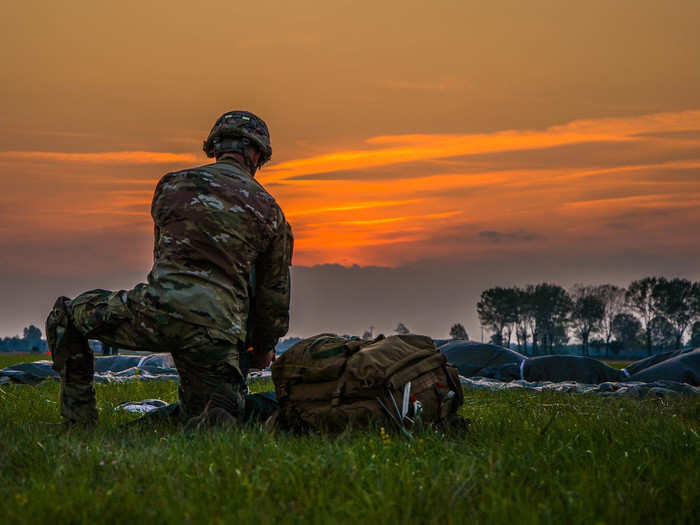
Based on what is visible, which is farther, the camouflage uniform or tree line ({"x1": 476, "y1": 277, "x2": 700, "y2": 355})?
tree line ({"x1": 476, "y1": 277, "x2": 700, "y2": 355})

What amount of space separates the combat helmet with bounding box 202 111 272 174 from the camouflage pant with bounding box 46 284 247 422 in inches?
63.6

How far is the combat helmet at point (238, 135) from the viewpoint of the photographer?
686cm

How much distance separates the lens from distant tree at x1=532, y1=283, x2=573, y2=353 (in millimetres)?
133375

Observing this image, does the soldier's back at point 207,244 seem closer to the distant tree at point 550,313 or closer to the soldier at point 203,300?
the soldier at point 203,300

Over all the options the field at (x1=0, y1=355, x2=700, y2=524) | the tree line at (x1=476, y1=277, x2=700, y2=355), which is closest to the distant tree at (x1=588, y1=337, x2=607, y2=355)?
the tree line at (x1=476, y1=277, x2=700, y2=355)

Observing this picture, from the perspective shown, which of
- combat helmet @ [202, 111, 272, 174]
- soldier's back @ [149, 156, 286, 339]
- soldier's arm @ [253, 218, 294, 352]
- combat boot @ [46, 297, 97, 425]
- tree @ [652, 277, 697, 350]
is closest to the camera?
soldier's back @ [149, 156, 286, 339]

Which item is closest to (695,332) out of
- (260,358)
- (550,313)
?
(550,313)

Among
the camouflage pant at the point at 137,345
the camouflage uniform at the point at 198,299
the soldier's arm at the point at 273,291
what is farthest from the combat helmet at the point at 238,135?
the camouflage pant at the point at 137,345

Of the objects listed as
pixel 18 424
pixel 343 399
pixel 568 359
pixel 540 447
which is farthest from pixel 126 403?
pixel 568 359

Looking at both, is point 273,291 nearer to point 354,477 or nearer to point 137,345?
point 137,345

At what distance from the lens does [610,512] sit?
350cm

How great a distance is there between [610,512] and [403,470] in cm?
118

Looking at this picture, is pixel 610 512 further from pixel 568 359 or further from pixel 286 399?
pixel 568 359

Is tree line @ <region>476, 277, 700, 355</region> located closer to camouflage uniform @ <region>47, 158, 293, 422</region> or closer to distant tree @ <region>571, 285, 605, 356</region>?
distant tree @ <region>571, 285, 605, 356</region>
